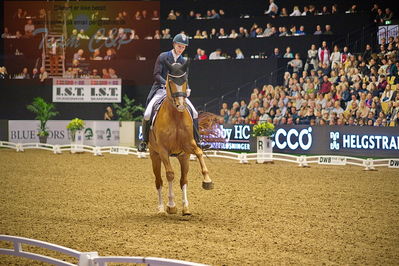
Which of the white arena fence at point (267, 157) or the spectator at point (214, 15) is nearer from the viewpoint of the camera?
the white arena fence at point (267, 157)

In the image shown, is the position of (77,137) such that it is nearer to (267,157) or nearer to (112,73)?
(112,73)

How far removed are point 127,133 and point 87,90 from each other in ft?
13.6

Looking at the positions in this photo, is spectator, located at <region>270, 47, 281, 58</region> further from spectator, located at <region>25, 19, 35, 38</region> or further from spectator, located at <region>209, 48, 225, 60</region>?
spectator, located at <region>25, 19, 35, 38</region>

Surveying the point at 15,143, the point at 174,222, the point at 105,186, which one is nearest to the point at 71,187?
the point at 105,186

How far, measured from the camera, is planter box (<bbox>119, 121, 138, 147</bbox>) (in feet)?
90.9

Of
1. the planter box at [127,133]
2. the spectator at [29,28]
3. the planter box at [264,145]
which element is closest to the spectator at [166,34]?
the planter box at [127,133]

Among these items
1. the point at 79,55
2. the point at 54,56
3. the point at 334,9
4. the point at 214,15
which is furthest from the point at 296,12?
the point at 54,56

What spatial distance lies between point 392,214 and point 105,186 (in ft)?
23.6

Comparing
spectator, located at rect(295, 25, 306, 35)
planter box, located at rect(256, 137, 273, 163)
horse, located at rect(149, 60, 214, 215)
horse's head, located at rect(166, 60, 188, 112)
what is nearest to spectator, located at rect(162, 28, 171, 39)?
spectator, located at rect(295, 25, 306, 35)

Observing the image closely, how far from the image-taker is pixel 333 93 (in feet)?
80.5

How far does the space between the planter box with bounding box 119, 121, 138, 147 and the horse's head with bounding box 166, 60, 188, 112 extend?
17.2 meters

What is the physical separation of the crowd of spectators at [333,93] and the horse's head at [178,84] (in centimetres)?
1287

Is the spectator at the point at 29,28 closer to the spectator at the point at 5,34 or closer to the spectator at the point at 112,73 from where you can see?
the spectator at the point at 5,34

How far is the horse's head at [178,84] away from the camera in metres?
10.3
